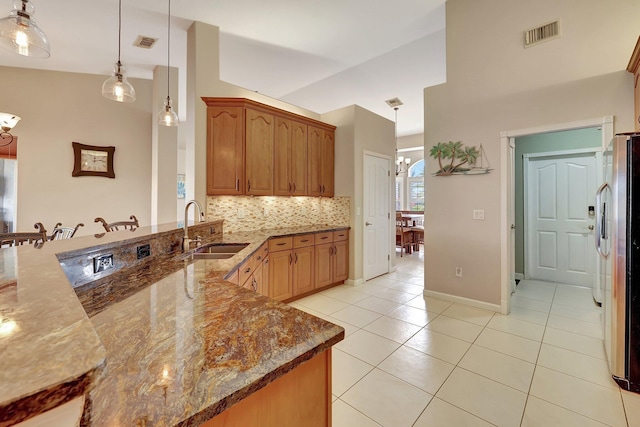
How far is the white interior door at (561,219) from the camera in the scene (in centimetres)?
396

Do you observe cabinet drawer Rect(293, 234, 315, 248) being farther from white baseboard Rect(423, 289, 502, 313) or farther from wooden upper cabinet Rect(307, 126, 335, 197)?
white baseboard Rect(423, 289, 502, 313)

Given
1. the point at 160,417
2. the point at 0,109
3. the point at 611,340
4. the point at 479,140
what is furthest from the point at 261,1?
the point at 611,340

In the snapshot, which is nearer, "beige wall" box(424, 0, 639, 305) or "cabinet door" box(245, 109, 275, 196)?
"beige wall" box(424, 0, 639, 305)

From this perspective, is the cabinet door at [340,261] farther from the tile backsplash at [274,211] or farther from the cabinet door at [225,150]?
the cabinet door at [225,150]

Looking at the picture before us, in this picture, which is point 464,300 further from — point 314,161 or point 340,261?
point 314,161

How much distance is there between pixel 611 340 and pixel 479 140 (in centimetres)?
233

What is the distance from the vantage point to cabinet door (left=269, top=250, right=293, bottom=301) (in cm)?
333

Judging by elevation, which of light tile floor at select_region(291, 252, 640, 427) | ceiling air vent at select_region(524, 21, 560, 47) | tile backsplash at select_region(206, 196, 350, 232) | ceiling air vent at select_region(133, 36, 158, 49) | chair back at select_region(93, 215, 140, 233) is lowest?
light tile floor at select_region(291, 252, 640, 427)

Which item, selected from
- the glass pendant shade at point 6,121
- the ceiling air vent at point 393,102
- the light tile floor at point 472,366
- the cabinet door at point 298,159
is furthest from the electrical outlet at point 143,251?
the ceiling air vent at point 393,102

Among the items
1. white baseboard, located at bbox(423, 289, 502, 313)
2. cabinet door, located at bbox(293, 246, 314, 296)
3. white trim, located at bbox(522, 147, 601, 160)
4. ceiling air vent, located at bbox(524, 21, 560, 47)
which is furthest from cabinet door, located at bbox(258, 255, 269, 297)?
white trim, located at bbox(522, 147, 601, 160)

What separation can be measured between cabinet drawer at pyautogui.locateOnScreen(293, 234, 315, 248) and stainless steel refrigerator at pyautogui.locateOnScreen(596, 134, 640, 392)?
299cm

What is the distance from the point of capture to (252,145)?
3.47 meters

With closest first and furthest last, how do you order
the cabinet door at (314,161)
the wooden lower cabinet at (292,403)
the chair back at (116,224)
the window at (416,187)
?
the wooden lower cabinet at (292,403), the chair back at (116,224), the cabinet door at (314,161), the window at (416,187)

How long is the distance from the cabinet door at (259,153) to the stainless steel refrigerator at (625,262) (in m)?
3.39
